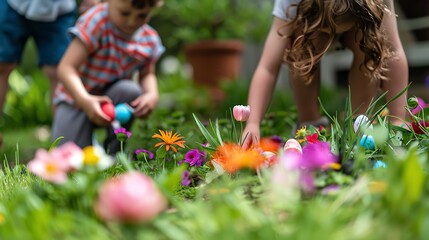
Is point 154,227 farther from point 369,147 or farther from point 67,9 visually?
point 67,9

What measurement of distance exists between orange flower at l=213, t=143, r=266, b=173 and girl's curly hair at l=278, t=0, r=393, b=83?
42cm

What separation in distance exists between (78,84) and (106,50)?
272 millimetres

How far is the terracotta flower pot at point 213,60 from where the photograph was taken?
4520 millimetres

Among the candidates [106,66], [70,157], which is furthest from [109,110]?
[70,157]

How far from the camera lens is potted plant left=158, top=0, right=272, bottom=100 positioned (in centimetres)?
448

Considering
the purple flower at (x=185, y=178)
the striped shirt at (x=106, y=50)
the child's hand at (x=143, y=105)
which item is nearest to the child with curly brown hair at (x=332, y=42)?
the purple flower at (x=185, y=178)

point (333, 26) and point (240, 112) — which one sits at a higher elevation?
point (333, 26)

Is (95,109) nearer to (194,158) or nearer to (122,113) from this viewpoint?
(122,113)

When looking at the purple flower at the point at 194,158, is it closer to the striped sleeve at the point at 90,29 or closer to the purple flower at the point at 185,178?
the purple flower at the point at 185,178

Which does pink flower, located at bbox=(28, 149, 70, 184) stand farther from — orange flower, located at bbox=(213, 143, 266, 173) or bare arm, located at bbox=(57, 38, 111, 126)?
bare arm, located at bbox=(57, 38, 111, 126)

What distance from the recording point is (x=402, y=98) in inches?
74.8

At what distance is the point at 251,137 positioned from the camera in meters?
1.71

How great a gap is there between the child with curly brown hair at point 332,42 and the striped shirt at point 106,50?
0.74 metres

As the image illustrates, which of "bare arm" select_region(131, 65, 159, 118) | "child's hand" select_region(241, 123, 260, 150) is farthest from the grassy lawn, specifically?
"child's hand" select_region(241, 123, 260, 150)
